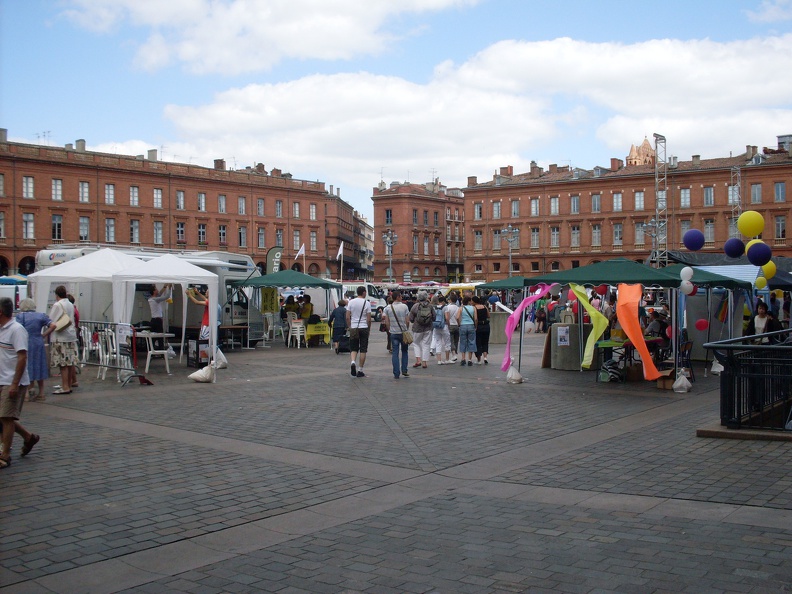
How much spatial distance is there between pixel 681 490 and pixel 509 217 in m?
77.6

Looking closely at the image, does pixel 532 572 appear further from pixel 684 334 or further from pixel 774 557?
pixel 684 334

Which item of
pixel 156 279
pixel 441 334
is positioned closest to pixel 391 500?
pixel 156 279

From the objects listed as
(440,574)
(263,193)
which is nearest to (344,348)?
(440,574)

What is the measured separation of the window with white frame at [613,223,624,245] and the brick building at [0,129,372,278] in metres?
30.4

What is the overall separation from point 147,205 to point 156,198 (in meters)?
1.31

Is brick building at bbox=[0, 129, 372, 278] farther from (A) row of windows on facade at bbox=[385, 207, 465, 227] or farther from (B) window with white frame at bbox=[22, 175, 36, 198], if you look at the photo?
(A) row of windows on facade at bbox=[385, 207, 465, 227]

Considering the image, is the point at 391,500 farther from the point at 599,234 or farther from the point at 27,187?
the point at 599,234

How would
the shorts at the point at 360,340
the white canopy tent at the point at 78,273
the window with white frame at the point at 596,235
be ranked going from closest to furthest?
the shorts at the point at 360,340 → the white canopy tent at the point at 78,273 → the window with white frame at the point at 596,235

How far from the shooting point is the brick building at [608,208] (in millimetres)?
68750

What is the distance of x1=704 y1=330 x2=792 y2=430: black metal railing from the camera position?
29.7 ft

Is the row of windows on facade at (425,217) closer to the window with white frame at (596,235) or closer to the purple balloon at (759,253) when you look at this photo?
the window with white frame at (596,235)

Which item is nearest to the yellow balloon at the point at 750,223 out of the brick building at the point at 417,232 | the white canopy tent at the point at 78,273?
the white canopy tent at the point at 78,273

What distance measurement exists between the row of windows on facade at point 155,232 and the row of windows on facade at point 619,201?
21.1m

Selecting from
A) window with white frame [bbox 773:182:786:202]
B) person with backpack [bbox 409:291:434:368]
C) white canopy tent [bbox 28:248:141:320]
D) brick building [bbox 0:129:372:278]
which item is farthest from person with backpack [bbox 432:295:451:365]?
window with white frame [bbox 773:182:786:202]
